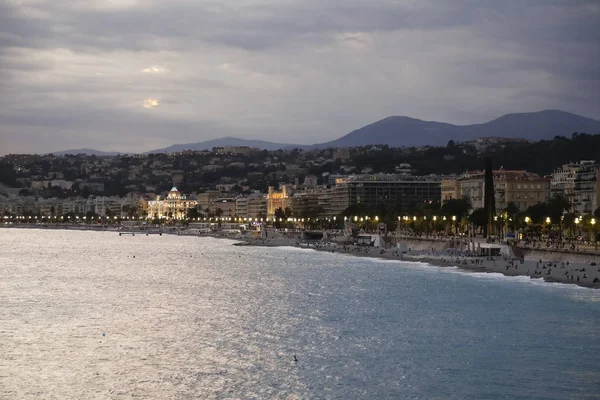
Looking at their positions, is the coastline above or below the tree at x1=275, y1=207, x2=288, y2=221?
below

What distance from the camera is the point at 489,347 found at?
26906mm

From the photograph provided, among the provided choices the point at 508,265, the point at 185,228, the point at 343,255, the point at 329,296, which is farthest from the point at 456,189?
the point at 185,228

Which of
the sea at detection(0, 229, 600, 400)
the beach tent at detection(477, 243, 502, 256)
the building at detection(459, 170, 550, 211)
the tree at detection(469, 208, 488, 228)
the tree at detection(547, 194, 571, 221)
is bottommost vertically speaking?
the sea at detection(0, 229, 600, 400)

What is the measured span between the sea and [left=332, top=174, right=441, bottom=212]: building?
264ft

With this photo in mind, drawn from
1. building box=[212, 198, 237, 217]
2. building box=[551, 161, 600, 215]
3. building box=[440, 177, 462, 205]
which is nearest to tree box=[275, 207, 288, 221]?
building box=[212, 198, 237, 217]

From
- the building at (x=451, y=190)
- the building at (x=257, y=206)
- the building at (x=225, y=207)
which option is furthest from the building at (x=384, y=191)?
the building at (x=225, y=207)

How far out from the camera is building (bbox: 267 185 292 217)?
161m

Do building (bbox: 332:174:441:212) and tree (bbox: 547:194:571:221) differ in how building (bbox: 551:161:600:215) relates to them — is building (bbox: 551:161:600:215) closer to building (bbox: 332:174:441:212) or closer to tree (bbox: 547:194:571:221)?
tree (bbox: 547:194:571:221)

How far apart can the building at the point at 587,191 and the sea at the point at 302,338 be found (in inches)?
1011

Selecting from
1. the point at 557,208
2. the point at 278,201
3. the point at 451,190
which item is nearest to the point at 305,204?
the point at 278,201

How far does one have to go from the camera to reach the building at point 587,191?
72.4 meters

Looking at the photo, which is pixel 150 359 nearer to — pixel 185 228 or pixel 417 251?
pixel 417 251

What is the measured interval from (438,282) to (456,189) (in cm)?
5683

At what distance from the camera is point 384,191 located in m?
133
